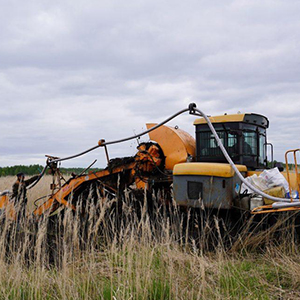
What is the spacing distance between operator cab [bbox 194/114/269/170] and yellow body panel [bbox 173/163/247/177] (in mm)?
1273

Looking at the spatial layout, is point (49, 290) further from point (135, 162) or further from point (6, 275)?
point (135, 162)

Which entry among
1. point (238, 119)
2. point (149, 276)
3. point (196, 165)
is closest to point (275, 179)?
point (196, 165)

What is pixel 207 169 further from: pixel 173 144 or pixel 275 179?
pixel 173 144

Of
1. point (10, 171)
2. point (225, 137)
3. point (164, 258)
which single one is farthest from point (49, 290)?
point (10, 171)

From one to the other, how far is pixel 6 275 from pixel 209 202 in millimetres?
3337

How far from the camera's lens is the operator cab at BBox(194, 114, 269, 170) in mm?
7645

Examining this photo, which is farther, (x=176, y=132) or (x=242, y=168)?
(x=176, y=132)

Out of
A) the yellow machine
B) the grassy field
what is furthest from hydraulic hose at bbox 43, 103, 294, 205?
the grassy field

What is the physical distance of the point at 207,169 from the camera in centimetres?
646

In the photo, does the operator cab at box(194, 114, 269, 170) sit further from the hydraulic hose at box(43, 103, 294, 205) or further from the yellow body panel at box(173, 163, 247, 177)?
the yellow body panel at box(173, 163, 247, 177)

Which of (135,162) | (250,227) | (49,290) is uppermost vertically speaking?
(135,162)

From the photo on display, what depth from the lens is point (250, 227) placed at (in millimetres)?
6160

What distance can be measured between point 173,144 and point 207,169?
2.06 m

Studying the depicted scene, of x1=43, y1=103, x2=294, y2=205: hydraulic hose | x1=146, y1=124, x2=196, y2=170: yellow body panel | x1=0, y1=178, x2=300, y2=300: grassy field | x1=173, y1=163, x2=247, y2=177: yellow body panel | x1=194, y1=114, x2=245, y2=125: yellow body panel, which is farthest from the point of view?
x1=146, y1=124, x2=196, y2=170: yellow body panel
